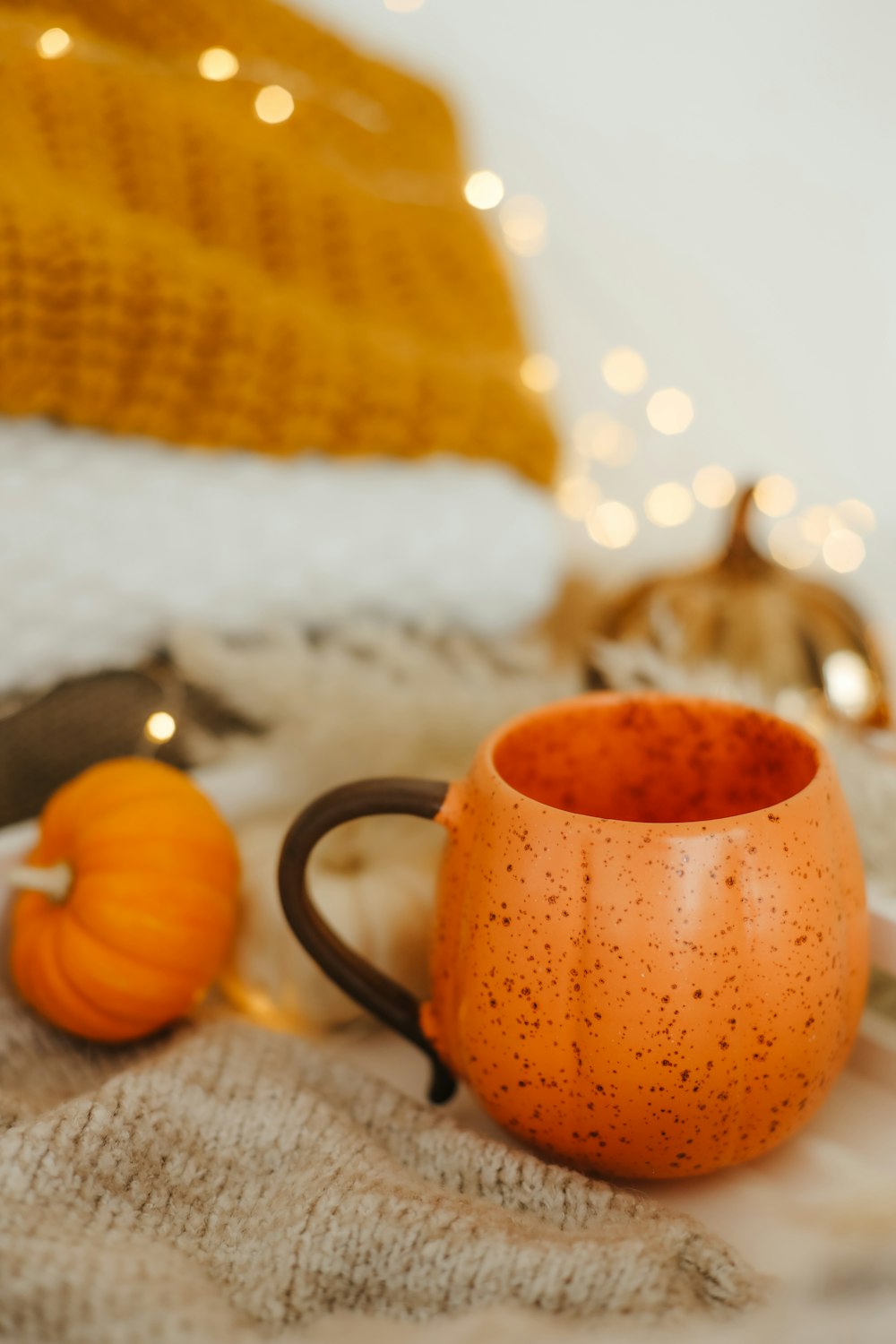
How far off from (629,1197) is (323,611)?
15.4 inches

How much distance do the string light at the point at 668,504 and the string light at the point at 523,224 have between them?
0.79 feet

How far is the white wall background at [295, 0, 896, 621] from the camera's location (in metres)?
0.81

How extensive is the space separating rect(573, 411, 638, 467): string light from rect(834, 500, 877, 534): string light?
0.63 ft

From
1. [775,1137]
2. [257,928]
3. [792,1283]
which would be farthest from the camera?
[257,928]

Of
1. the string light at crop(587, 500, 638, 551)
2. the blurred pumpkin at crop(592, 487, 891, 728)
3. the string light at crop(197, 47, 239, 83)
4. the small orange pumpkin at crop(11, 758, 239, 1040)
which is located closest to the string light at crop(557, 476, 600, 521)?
the string light at crop(587, 500, 638, 551)

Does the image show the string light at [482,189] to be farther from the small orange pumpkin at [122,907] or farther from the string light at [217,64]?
the small orange pumpkin at [122,907]

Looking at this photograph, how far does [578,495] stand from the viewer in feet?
3.05

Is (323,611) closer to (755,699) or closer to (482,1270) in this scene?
(755,699)

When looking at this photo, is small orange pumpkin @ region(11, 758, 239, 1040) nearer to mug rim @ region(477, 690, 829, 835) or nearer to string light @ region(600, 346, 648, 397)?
mug rim @ region(477, 690, 829, 835)

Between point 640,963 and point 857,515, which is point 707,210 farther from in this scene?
point 640,963

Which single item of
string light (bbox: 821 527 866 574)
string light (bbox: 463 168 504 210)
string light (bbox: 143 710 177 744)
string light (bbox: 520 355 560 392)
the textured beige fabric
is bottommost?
string light (bbox: 143 710 177 744)

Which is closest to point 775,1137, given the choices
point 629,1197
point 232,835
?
point 629,1197

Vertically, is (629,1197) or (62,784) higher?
(629,1197)

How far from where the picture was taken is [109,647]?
1.76ft
